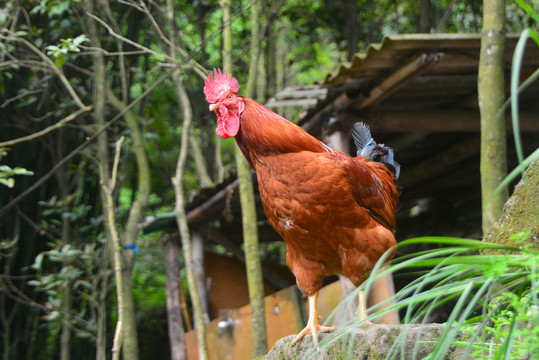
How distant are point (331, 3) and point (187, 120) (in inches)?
229

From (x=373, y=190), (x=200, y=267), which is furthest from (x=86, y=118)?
(x=373, y=190)

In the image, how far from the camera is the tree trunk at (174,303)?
25.2 ft

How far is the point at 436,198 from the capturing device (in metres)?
9.32

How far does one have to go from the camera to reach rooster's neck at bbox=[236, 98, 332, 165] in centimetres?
302

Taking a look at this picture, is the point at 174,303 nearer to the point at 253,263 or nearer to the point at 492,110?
the point at 253,263

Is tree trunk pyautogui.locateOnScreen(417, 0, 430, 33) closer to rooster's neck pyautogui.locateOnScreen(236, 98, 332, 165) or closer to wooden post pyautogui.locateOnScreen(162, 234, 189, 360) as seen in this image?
wooden post pyautogui.locateOnScreen(162, 234, 189, 360)

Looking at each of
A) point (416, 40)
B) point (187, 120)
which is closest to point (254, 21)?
point (187, 120)

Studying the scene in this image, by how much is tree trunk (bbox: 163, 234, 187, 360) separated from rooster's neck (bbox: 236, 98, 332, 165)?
205 inches

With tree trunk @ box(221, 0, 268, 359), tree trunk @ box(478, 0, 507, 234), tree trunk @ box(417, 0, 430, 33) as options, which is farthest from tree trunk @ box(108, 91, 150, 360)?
tree trunk @ box(417, 0, 430, 33)

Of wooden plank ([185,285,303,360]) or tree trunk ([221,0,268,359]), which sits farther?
wooden plank ([185,285,303,360])

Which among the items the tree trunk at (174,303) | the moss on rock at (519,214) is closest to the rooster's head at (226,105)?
the moss on rock at (519,214)

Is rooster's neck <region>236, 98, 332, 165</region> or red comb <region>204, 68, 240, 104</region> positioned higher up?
red comb <region>204, 68, 240, 104</region>

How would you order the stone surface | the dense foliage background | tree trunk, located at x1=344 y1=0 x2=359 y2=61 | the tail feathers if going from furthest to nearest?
tree trunk, located at x1=344 y1=0 x2=359 y2=61 → the dense foliage background → the tail feathers → the stone surface

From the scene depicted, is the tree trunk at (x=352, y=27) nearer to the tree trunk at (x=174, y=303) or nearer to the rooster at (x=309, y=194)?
the tree trunk at (x=174, y=303)
